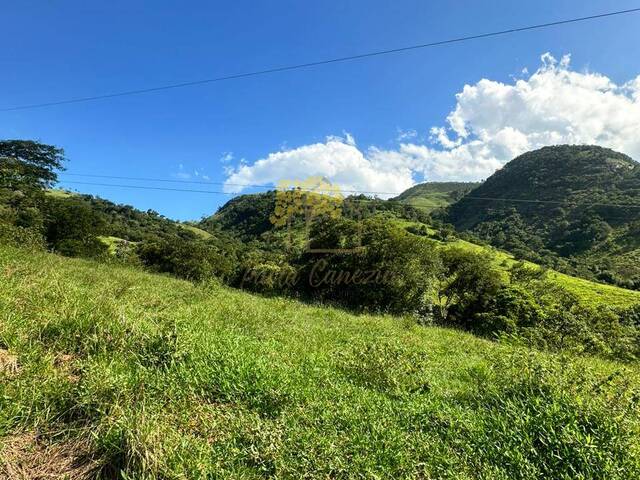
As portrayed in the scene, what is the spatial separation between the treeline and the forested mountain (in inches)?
1941

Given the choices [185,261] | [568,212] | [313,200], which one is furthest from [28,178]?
[568,212]

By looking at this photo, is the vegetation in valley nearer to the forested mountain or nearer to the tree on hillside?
the tree on hillside

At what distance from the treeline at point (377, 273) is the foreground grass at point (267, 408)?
5.56 m

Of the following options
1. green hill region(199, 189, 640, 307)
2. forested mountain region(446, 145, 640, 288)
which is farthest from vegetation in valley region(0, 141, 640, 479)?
forested mountain region(446, 145, 640, 288)

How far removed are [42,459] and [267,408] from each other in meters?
2.12

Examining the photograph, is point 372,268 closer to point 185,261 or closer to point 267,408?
point 185,261

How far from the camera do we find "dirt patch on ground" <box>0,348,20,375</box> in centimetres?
390

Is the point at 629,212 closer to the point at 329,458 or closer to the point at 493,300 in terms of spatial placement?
the point at 493,300

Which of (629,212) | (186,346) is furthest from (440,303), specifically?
(629,212)

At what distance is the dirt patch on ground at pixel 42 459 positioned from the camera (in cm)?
306

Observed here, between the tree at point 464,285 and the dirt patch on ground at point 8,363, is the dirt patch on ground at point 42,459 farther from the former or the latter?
the tree at point 464,285

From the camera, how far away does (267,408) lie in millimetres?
4273

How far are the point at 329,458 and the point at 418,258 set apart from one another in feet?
82.5

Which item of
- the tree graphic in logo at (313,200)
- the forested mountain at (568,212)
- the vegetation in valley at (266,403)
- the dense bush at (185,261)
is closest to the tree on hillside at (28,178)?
the dense bush at (185,261)
